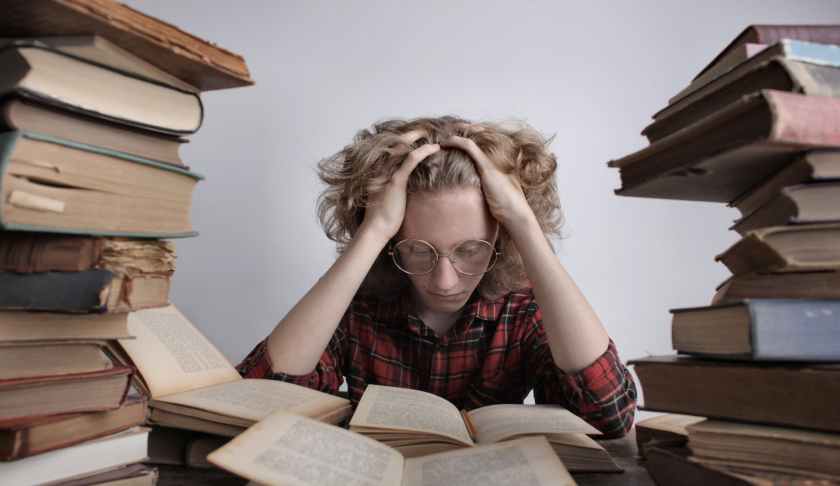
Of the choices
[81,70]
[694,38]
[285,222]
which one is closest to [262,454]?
[81,70]

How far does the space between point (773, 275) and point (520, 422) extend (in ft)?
1.37

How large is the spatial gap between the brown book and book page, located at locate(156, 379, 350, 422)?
0.21 ft

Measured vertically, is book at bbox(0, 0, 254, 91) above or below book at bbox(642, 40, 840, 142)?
above

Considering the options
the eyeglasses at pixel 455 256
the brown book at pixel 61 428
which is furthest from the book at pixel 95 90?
the eyeglasses at pixel 455 256

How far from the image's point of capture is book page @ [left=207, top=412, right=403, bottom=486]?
0.61 metres

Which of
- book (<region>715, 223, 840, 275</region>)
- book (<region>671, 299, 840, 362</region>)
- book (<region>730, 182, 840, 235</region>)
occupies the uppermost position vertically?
book (<region>730, 182, 840, 235</region>)

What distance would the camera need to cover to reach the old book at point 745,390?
57cm

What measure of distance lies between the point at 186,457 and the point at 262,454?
0.25 m

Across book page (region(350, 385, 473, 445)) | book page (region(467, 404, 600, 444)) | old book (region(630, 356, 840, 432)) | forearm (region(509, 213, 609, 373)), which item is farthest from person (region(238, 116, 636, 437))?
old book (region(630, 356, 840, 432))

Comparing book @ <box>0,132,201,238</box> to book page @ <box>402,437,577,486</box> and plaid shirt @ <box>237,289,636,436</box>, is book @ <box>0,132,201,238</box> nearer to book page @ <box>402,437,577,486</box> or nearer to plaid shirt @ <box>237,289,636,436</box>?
book page @ <box>402,437,577,486</box>

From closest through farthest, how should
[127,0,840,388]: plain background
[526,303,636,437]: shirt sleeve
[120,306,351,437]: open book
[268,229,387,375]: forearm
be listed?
[120,306,351,437]: open book → [526,303,636,437]: shirt sleeve → [268,229,387,375]: forearm → [127,0,840,388]: plain background

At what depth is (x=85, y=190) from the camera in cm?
65

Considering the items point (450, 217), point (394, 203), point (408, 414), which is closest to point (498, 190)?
point (450, 217)

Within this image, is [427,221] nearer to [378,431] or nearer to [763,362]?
[378,431]
